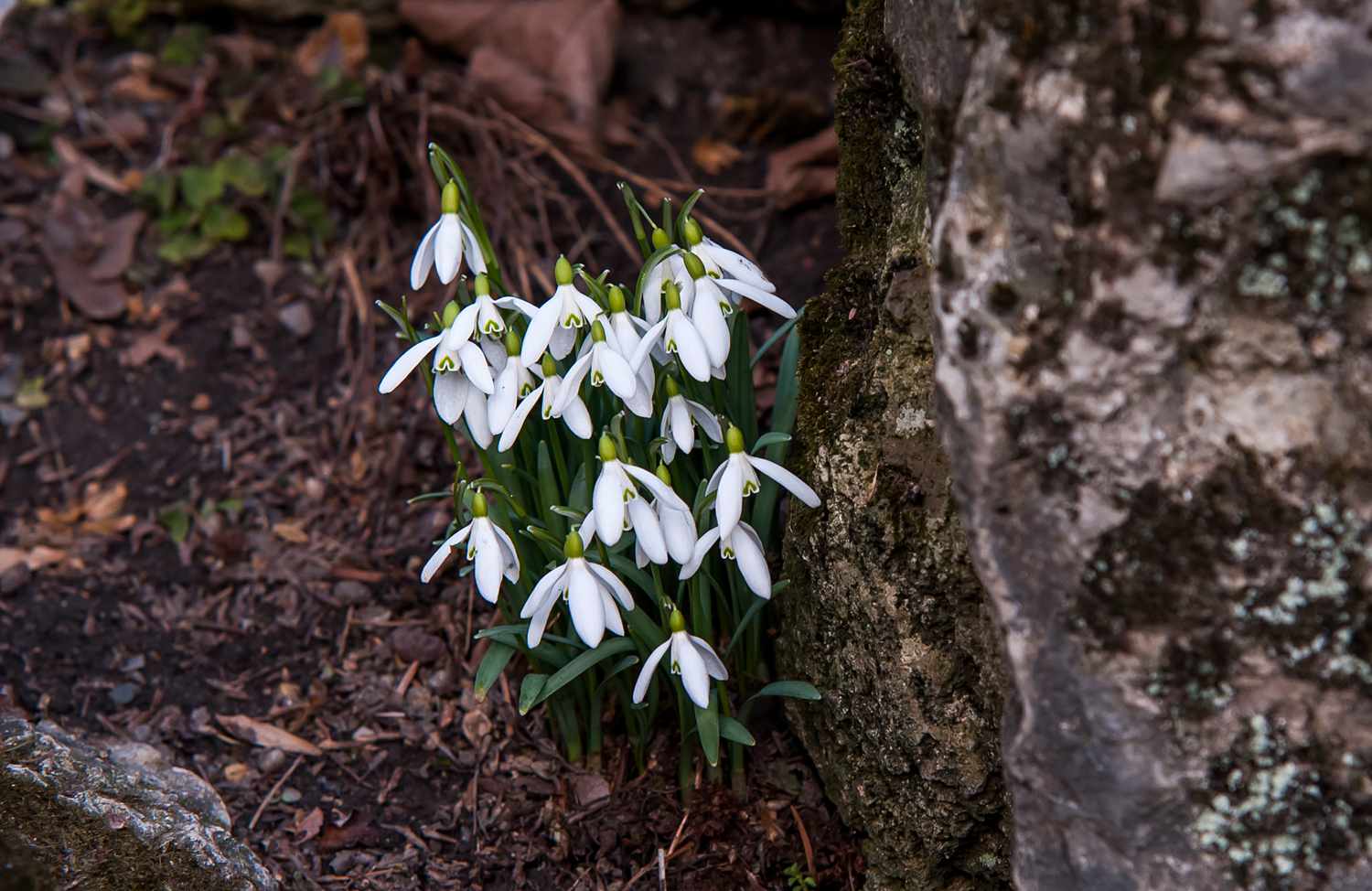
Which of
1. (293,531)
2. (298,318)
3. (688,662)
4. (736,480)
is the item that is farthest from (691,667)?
(298,318)

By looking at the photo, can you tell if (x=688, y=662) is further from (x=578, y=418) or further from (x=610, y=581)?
(x=578, y=418)

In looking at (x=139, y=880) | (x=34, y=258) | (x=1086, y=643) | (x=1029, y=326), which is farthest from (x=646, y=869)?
(x=34, y=258)

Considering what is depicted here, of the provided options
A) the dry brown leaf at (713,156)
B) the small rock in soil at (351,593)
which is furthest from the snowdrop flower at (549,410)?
the dry brown leaf at (713,156)

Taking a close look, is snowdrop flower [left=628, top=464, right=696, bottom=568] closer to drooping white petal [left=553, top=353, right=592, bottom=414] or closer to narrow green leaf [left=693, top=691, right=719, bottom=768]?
drooping white petal [left=553, top=353, right=592, bottom=414]

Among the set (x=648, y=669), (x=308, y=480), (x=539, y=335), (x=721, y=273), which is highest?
(x=721, y=273)

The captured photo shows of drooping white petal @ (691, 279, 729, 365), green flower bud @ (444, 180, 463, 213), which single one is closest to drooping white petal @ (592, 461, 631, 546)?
drooping white petal @ (691, 279, 729, 365)

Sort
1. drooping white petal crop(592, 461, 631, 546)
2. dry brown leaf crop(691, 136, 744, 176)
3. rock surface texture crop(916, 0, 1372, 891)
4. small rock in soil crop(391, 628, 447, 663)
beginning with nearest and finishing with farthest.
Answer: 1. rock surface texture crop(916, 0, 1372, 891)
2. drooping white petal crop(592, 461, 631, 546)
3. small rock in soil crop(391, 628, 447, 663)
4. dry brown leaf crop(691, 136, 744, 176)

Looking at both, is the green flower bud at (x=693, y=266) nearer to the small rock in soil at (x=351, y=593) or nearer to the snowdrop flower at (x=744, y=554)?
the snowdrop flower at (x=744, y=554)
